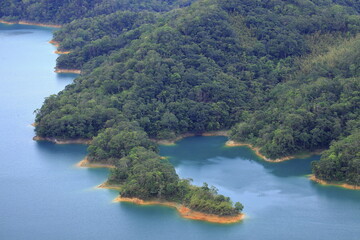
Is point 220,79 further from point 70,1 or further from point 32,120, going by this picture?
point 70,1

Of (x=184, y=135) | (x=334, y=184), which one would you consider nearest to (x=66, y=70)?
(x=184, y=135)

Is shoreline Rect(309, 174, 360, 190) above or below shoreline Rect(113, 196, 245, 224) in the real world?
above

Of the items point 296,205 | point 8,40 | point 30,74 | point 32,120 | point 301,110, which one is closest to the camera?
point 296,205

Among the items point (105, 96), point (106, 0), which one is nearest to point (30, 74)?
point (105, 96)

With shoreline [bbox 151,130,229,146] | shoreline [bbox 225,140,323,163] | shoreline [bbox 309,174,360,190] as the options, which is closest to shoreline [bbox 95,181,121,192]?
shoreline [bbox 151,130,229,146]

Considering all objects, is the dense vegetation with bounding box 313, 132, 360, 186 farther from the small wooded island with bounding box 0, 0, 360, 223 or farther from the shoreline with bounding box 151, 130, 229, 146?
the shoreline with bounding box 151, 130, 229, 146

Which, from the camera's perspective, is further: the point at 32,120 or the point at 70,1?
the point at 70,1

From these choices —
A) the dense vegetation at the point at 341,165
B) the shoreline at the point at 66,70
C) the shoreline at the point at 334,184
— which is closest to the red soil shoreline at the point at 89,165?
the shoreline at the point at 334,184
